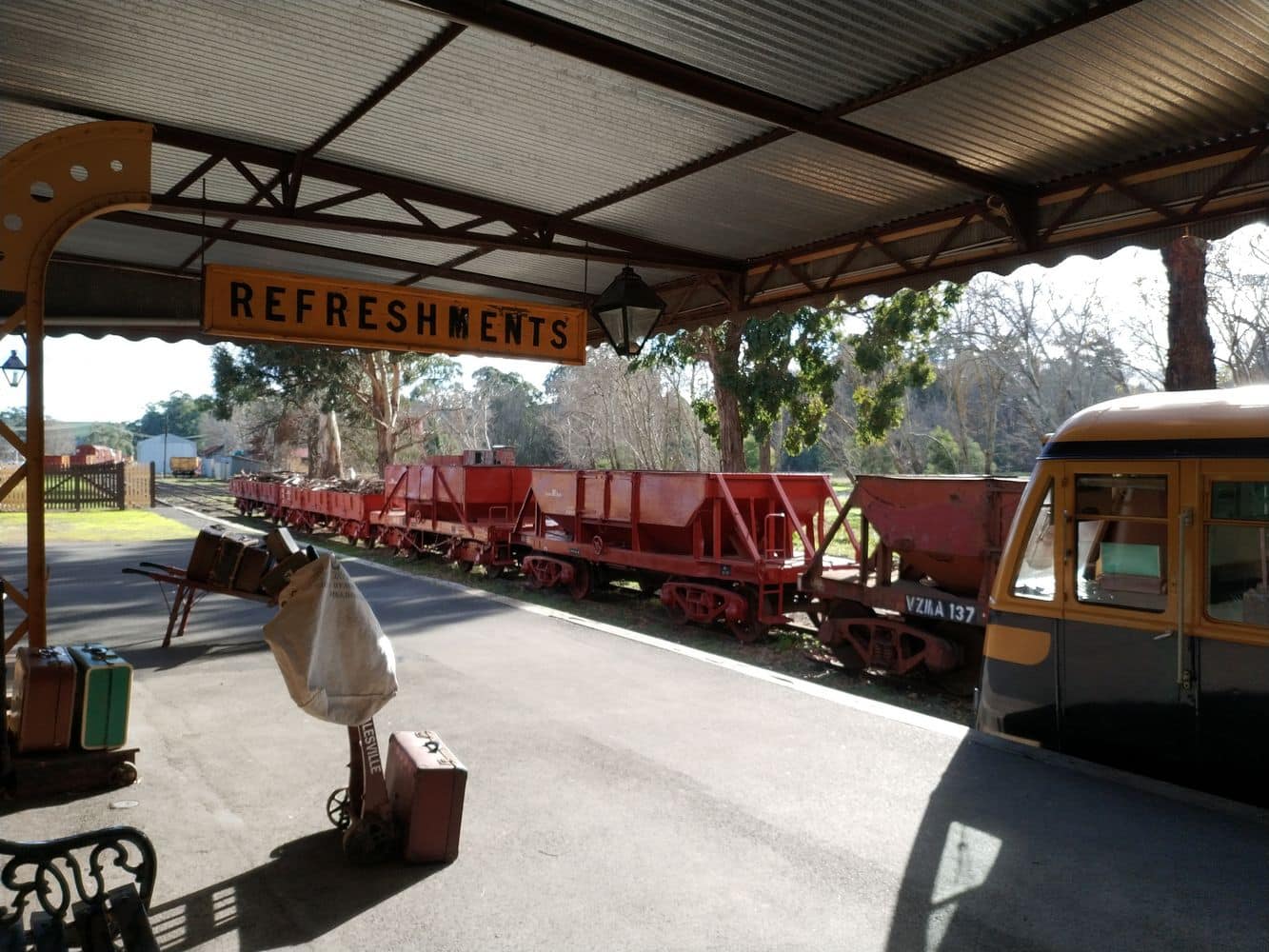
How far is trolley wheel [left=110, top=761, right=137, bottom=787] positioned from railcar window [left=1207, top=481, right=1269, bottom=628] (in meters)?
6.58

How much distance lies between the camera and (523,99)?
6.34 metres

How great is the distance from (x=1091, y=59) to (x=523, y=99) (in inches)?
144

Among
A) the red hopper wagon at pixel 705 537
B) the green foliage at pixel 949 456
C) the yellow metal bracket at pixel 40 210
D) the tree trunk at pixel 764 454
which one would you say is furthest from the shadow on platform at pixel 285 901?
the green foliage at pixel 949 456

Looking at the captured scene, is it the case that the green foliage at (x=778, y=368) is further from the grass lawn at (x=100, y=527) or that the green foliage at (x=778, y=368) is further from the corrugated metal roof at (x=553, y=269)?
the grass lawn at (x=100, y=527)

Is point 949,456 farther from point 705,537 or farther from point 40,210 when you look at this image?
point 40,210

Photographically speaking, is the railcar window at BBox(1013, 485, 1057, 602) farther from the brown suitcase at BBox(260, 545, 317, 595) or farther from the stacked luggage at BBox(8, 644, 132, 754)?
the stacked luggage at BBox(8, 644, 132, 754)

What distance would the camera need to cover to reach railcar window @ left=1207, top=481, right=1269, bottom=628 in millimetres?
5082

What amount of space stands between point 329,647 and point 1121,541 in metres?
4.79

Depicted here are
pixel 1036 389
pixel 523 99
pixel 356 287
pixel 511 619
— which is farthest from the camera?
pixel 1036 389

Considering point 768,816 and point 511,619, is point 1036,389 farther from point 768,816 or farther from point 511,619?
point 768,816

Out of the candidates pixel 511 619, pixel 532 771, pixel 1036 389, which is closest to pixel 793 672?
pixel 511 619

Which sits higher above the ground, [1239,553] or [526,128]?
[526,128]

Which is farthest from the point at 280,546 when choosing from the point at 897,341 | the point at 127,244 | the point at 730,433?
the point at 897,341

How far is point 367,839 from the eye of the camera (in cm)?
460
